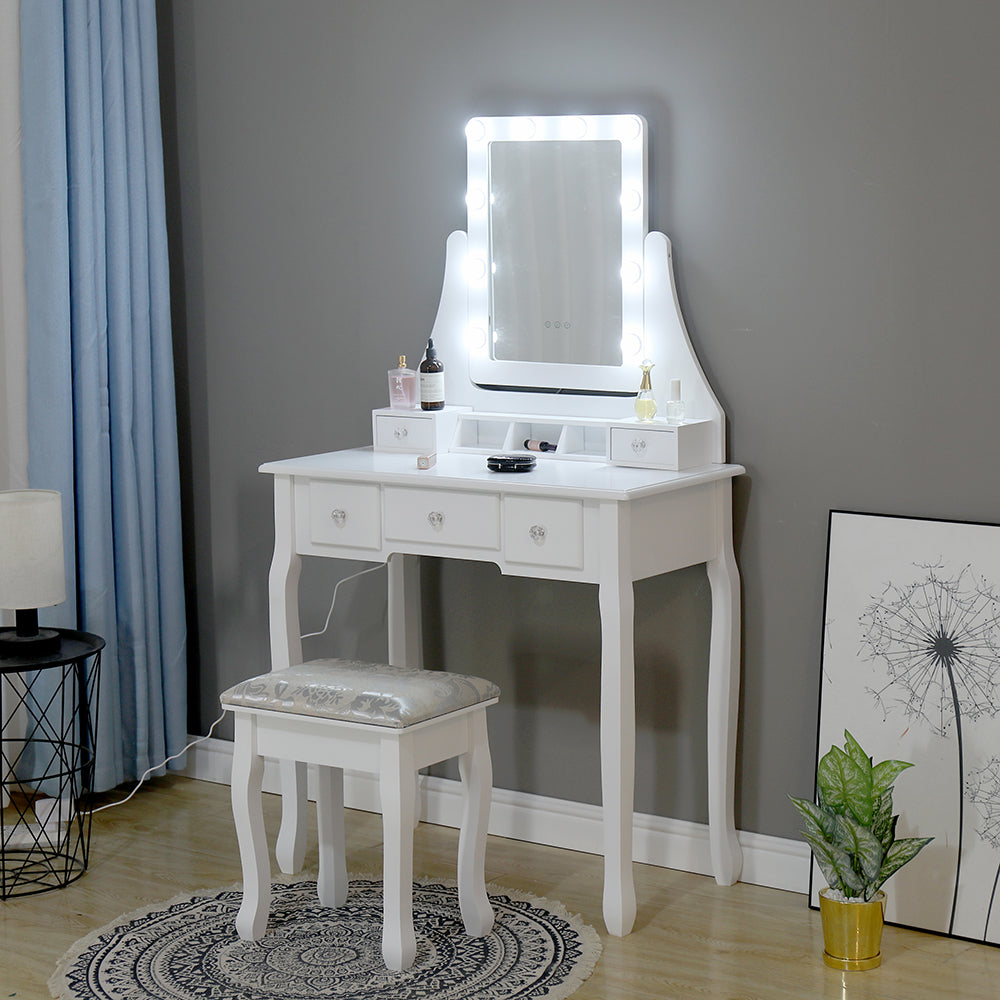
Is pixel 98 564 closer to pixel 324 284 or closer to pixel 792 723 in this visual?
pixel 324 284

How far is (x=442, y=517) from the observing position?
2.76 metres

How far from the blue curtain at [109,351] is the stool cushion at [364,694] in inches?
35.1

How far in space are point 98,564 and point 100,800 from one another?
1.98 feet

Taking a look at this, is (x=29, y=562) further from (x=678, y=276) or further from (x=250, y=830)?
(x=678, y=276)

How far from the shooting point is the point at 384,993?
246 centimetres

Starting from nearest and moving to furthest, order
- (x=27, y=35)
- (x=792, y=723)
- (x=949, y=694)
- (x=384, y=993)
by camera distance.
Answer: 1. (x=384, y=993)
2. (x=949, y=694)
3. (x=792, y=723)
4. (x=27, y=35)

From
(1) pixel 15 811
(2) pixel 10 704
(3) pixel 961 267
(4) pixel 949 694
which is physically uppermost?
(3) pixel 961 267

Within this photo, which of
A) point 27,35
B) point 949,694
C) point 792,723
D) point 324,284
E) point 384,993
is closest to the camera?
point 384,993

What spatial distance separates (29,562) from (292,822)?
2.56ft

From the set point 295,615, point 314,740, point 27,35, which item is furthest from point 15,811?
point 27,35

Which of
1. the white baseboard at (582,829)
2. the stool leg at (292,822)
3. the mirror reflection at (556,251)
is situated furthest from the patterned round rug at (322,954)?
the mirror reflection at (556,251)

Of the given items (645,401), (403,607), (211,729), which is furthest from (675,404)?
(211,729)

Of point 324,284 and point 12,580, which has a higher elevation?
point 324,284

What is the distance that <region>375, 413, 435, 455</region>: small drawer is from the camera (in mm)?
3062
